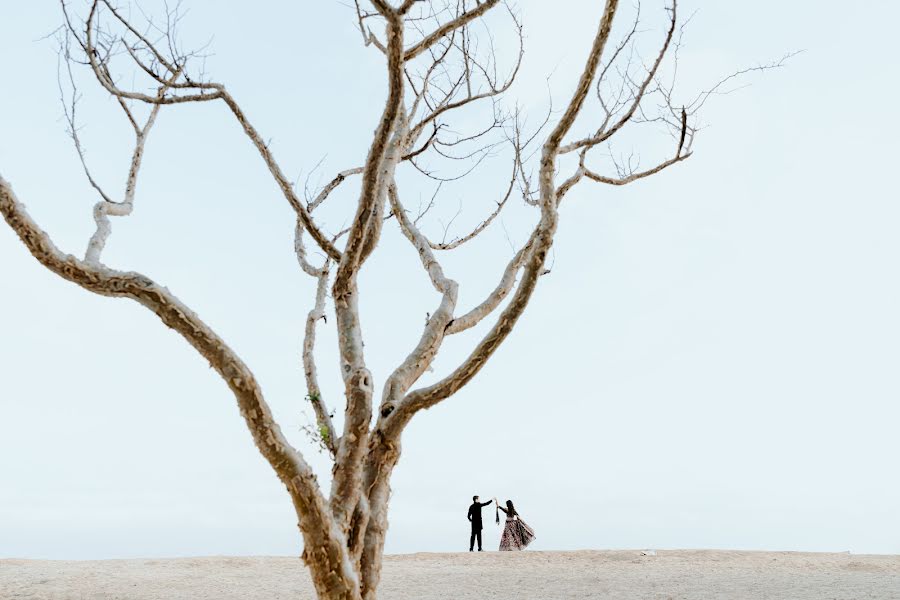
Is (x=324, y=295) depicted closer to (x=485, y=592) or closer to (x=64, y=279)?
(x=64, y=279)

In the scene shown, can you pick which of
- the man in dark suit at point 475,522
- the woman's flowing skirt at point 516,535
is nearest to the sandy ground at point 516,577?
the woman's flowing skirt at point 516,535

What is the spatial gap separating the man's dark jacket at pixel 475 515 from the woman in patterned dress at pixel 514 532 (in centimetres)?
44

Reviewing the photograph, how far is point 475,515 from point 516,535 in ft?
2.88

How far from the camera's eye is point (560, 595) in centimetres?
1059

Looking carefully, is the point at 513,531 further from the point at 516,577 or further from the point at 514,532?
the point at 516,577

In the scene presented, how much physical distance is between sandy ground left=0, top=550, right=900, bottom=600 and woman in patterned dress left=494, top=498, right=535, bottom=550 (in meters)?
0.49

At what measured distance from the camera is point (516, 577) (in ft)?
38.7

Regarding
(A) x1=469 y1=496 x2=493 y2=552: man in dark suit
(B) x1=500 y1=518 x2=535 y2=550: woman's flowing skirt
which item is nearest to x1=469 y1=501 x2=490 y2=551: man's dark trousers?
(A) x1=469 y1=496 x2=493 y2=552: man in dark suit

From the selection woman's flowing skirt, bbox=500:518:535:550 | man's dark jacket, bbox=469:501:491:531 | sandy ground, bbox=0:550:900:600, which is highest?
man's dark jacket, bbox=469:501:491:531

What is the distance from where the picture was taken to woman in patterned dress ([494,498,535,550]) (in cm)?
1468

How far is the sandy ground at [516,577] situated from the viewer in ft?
34.5

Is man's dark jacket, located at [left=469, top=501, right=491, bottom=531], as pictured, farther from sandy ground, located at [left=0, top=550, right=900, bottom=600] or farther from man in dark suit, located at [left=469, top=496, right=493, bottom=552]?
sandy ground, located at [left=0, top=550, right=900, bottom=600]

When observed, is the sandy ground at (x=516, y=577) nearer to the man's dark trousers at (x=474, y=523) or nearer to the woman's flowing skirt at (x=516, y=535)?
the woman's flowing skirt at (x=516, y=535)

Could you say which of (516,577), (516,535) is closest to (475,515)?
(516,535)
